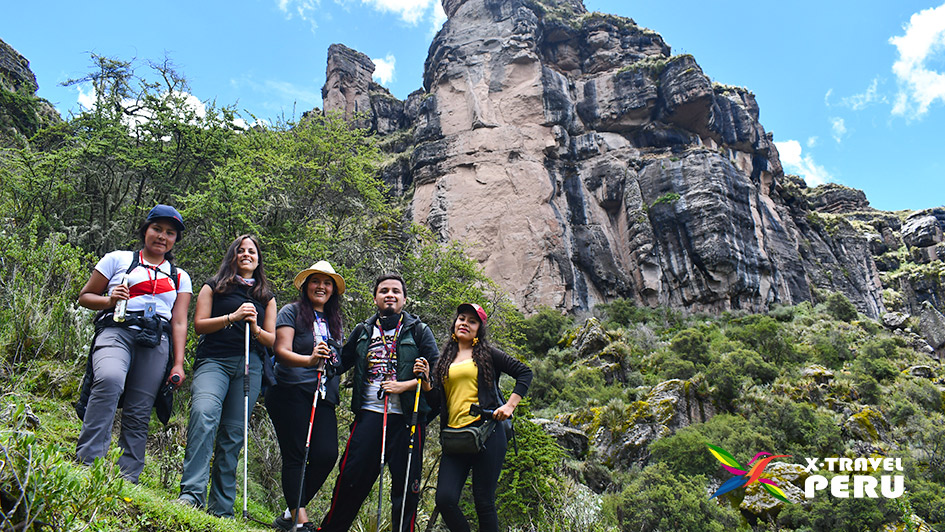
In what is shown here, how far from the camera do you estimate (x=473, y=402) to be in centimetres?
357

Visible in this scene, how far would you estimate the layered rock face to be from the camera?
30984 mm

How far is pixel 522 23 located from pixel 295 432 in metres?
40.1

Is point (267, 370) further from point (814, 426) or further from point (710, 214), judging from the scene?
point (710, 214)

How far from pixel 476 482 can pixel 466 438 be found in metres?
0.33

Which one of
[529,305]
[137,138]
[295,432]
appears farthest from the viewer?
[529,305]

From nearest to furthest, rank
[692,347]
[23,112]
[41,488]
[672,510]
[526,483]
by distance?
[41,488] → [526,483] → [672,510] → [23,112] → [692,347]

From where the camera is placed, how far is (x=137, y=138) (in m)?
10.2

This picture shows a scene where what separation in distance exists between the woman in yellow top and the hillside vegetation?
1287 millimetres

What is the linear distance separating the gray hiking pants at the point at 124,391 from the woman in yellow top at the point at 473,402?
5.80 feet

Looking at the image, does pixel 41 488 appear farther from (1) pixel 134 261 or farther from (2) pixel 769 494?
(2) pixel 769 494

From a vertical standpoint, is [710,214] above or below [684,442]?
above

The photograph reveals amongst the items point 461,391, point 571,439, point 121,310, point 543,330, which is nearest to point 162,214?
point 121,310

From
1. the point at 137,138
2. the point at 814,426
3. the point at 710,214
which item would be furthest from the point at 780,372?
the point at 137,138

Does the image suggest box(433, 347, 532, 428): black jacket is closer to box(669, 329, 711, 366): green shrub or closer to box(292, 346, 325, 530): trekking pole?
box(292, 346, 325, 530): trekking pole
